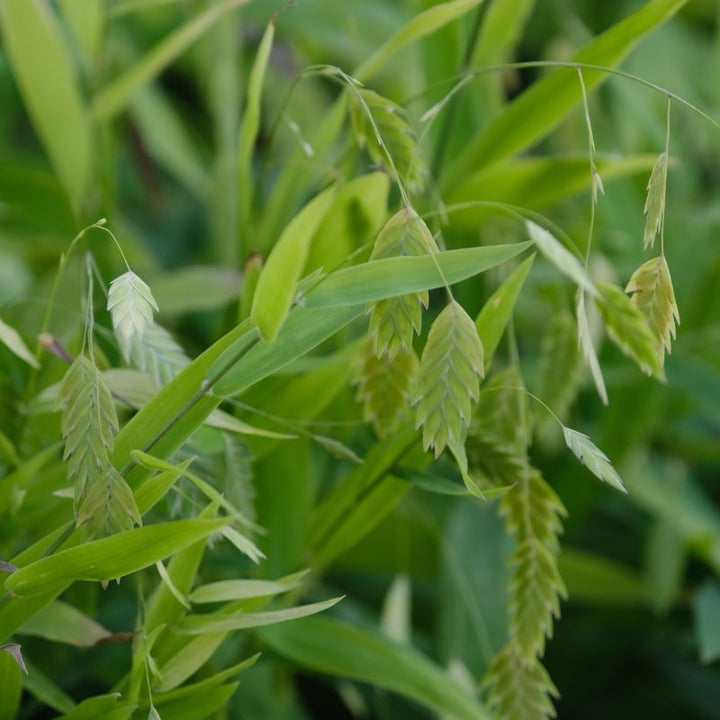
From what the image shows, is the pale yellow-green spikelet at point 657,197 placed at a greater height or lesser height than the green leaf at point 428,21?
lesser

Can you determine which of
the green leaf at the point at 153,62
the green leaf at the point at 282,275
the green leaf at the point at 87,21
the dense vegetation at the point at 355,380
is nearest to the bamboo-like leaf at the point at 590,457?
the dense vegetation at the point at 355,380

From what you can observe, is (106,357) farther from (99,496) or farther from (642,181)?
(642,181)

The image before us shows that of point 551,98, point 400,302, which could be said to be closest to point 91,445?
point 400,302

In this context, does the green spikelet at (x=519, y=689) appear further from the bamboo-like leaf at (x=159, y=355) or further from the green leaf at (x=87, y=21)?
the green leaf at (x=87, y=21)

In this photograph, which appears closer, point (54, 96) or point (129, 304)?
point (129, 304)

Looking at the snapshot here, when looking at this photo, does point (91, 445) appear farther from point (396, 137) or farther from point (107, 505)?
point (396, 137)

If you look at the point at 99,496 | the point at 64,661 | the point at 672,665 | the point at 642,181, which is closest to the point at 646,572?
the point at 672,665
